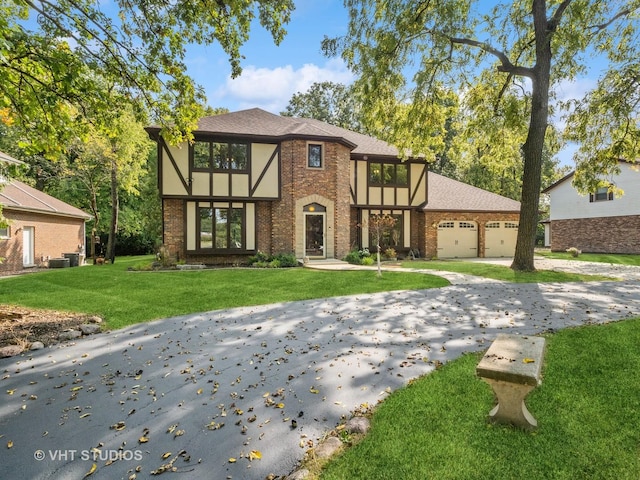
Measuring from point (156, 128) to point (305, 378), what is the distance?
13979 mm

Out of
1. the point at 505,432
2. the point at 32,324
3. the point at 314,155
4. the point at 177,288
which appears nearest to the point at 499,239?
the point at 314,155

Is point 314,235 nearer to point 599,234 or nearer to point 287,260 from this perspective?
point 287,260

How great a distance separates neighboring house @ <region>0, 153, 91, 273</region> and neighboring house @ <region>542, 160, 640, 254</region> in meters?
29.4

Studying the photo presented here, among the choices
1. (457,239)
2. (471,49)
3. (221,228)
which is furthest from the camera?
(457,239)

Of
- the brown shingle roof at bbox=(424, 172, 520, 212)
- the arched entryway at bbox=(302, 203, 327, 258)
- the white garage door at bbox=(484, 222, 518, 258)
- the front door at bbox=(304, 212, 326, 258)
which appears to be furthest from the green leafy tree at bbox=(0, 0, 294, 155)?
the white garage door at bbox=(484, 222, 518, 258)

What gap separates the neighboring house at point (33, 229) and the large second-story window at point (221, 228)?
7.89 metres

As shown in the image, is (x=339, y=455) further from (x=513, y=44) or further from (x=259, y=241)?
(x=513, y=44)

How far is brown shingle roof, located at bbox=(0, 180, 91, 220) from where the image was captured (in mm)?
16534

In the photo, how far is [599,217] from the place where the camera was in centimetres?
2172

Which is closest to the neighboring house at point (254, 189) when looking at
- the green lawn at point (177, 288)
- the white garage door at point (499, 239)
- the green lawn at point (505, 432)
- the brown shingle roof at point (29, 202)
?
the green lawn at point (177, 288)

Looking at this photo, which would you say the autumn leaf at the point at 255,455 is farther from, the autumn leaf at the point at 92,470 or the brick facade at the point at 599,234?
the brick facade at the point at 599,234

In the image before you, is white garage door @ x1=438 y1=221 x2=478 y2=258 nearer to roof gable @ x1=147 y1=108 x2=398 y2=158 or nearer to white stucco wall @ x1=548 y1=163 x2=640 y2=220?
roof gable @ x1=147 y1=108 x2=398 y2=158

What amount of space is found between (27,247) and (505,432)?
74.5 feet

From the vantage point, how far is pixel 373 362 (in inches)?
183
